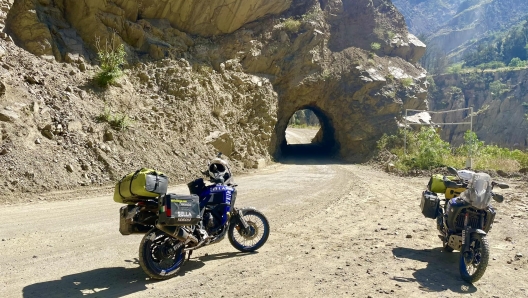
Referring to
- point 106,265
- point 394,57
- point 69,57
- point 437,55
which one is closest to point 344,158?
point 394,57

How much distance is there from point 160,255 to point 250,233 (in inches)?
66.6

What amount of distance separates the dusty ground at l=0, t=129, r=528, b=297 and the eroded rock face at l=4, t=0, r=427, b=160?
901cm

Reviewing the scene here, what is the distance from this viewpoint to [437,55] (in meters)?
96.4

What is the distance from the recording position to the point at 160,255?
500 cm

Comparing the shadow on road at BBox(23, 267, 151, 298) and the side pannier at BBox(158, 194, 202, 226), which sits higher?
the side pannier at BBox(158, 194, 202, 226)

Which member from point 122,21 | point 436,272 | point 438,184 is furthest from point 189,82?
point 436,272

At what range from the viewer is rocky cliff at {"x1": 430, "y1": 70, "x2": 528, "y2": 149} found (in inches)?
2498

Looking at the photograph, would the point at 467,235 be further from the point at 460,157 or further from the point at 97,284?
the point at 460,157

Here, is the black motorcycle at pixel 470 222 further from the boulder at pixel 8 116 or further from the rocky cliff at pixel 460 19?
the rocky cliff at pixel 460 19

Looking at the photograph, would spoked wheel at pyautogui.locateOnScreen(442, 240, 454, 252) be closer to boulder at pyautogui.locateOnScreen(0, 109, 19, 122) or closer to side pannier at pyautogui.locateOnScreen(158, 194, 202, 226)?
side pannier at pyautogui.locateOnScreen(158, 194, 202, 226)

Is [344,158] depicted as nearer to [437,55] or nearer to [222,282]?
[222,282]

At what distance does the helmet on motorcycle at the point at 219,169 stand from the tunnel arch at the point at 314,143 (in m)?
17.9

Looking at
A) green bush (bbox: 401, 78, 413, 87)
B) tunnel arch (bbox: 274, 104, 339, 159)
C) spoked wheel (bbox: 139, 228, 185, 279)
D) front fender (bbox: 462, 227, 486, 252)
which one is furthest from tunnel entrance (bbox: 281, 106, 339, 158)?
spoked wheel (bbox: 139, 228, 185, 279)

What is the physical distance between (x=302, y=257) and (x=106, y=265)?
8.90 ft
